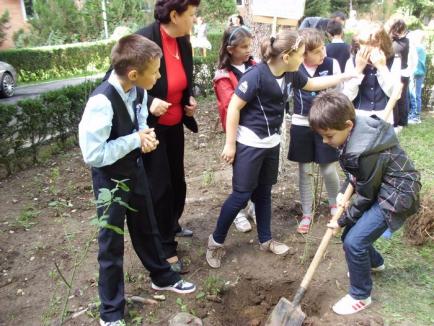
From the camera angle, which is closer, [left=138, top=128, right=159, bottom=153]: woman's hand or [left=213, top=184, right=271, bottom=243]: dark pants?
[left=138, top=128, right=159, bottom=153]: woman's hand

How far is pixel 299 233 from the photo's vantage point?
3.63m

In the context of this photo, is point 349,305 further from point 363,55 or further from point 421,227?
point 363,55

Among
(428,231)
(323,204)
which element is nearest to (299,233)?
(323,204)

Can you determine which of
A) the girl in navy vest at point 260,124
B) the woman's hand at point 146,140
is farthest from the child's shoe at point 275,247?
Result: the woman's hand at point 146,140

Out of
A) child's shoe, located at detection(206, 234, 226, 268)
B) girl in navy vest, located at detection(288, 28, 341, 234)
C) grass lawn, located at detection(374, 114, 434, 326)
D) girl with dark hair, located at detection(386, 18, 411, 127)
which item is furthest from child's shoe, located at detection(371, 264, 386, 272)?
girl with dark hair, located at detection(386, 18, 411, 127)

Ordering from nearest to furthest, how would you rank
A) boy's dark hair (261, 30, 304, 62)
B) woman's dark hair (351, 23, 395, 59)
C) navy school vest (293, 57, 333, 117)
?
1. boy's dark hair (261, 30, 304, 62)
2. woman's dark hair (351, 23, 395, 59)
3. navy school vest (293, 57, 333, 117)

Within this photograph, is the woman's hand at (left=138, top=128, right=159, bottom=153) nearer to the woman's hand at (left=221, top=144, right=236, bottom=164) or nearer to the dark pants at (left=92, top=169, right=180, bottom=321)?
the dark pants at (left=92, top=169, right=180, bottom=321)

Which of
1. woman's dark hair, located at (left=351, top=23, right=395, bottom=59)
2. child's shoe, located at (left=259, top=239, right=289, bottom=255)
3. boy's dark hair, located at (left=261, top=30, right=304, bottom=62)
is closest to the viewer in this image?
boy's dark hair, located at (left=261, top=30, right=304, bottom=62)

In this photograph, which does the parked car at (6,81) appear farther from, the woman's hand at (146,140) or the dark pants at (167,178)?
the woman's hand at (146,140)

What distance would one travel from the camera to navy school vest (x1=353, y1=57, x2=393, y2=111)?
11.7 feet

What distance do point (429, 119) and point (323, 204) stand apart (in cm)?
461

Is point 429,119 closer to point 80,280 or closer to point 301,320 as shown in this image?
point 301,320

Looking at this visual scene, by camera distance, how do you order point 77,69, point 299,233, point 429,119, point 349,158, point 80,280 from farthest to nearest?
point 77,69 < point 429,119 < point 299,233 < point 80,280 < point 349,158

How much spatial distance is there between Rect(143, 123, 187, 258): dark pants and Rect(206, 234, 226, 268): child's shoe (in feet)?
0.85
